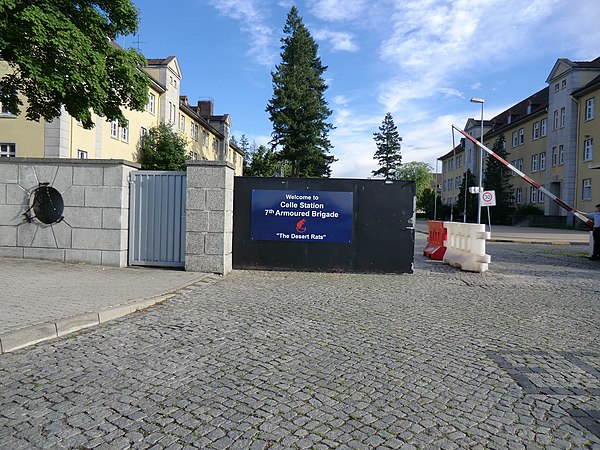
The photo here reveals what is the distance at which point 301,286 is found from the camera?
29.8ft

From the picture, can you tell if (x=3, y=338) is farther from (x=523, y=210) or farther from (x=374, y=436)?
(x=523, y=210)

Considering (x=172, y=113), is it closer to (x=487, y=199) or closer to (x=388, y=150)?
(x=487, y=199)

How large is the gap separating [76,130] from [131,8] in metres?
13.0

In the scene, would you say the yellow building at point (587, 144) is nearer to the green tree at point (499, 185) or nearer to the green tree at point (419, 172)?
the green tree at point (499, 185)

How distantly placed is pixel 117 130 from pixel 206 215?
90.7 ft

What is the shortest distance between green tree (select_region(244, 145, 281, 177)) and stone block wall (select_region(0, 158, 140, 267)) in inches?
1692

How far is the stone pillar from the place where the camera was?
1003cm

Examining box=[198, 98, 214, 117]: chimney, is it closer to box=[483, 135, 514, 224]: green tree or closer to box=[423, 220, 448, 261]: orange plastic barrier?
box=[483, 135, 514, 224]: green tree

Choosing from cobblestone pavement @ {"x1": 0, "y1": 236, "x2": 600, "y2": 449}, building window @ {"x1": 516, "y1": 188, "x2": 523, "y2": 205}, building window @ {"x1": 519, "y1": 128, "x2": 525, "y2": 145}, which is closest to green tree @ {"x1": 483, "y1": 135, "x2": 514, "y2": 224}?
building window @ {"x1": 516, "y1": 188, "x2": 523, "y2": 205}

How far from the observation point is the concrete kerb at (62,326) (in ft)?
15.8

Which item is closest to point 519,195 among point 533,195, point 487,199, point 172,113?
point 533,195

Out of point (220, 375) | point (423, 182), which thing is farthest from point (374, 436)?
point (423, 182)

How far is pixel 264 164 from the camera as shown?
195ft

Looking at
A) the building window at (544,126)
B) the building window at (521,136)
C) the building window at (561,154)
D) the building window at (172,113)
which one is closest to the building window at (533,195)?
the building window at (561,154)
